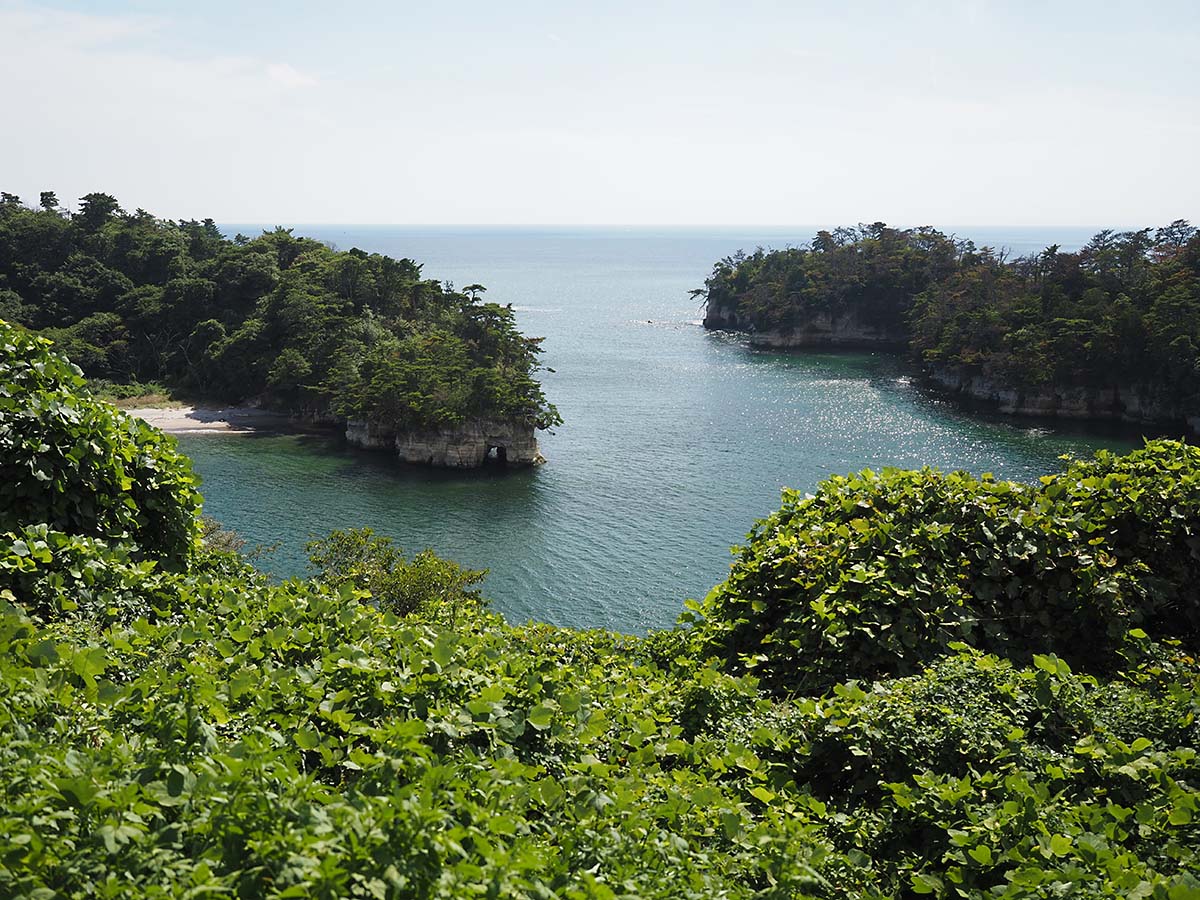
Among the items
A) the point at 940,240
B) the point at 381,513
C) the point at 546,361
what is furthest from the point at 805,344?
the point at 381,513

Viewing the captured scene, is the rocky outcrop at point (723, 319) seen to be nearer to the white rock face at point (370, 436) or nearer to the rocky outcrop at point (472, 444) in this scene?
the rocky outcrop at point (472, 444)

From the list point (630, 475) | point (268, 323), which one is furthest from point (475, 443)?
point (268, 323)

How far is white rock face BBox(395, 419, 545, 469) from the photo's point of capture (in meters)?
38.2

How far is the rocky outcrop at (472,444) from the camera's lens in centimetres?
3825

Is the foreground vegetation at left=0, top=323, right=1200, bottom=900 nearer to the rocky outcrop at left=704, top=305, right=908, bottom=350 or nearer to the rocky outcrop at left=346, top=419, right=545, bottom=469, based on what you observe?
the rocky outcrop at left=346, top=419, right=545, bottom=469

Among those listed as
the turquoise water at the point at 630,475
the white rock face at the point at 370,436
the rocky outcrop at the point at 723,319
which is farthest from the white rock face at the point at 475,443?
the rocky outcrop at the point at 723,319

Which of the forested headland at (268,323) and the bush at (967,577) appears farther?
the forested headland at (268,323)

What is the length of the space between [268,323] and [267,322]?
0.15m

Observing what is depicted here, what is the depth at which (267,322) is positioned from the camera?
1965 inches

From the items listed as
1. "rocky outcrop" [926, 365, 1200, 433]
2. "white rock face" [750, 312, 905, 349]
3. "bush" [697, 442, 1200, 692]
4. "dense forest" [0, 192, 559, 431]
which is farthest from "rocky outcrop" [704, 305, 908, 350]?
"bush" [697, 442, 1200, 692]

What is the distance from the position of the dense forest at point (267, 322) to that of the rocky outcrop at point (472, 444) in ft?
1.64

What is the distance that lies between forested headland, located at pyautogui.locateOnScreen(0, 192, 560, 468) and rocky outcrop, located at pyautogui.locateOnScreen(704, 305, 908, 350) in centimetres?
2703

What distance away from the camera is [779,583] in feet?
25.9

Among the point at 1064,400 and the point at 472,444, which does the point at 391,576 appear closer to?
the point at 472,444
